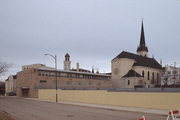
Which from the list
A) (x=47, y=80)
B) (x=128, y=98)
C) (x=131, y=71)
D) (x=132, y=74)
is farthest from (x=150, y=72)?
(x=128, y=98)

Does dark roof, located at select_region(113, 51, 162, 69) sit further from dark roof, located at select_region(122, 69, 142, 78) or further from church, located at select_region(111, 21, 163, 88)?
dark roof, located at select_region(122, 69, 142, 78)

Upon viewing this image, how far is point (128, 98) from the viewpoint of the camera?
2712cm

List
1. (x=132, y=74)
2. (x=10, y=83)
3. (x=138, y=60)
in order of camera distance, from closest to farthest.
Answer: (x=132, y=74), (x=138, y=60), (x=10, y=83)

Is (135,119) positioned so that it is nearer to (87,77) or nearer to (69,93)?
(69,93)

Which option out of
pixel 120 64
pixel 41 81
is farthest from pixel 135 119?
pixel 120 64

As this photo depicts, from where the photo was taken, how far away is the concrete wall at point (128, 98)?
22.5m

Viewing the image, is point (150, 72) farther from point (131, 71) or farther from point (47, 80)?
point (47, 80)

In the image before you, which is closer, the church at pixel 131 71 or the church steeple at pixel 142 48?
the church at pixel 131 71

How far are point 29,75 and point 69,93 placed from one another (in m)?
22.5

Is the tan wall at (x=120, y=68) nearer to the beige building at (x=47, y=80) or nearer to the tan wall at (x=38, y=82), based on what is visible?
the beige building at (x=47, y=80)

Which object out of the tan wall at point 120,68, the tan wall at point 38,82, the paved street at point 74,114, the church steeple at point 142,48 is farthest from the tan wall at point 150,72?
the paved street at point 74,114

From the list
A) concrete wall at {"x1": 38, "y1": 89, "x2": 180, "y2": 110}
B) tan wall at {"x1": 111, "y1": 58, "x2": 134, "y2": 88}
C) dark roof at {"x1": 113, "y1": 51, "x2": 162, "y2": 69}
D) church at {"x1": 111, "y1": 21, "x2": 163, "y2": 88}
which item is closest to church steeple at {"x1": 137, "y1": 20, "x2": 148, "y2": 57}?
dark roof at {"x1": 113, "y1": 51, "x2": 162, "y2": 69}

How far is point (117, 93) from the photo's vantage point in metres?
28.8

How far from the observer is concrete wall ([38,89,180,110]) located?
73.8ft
